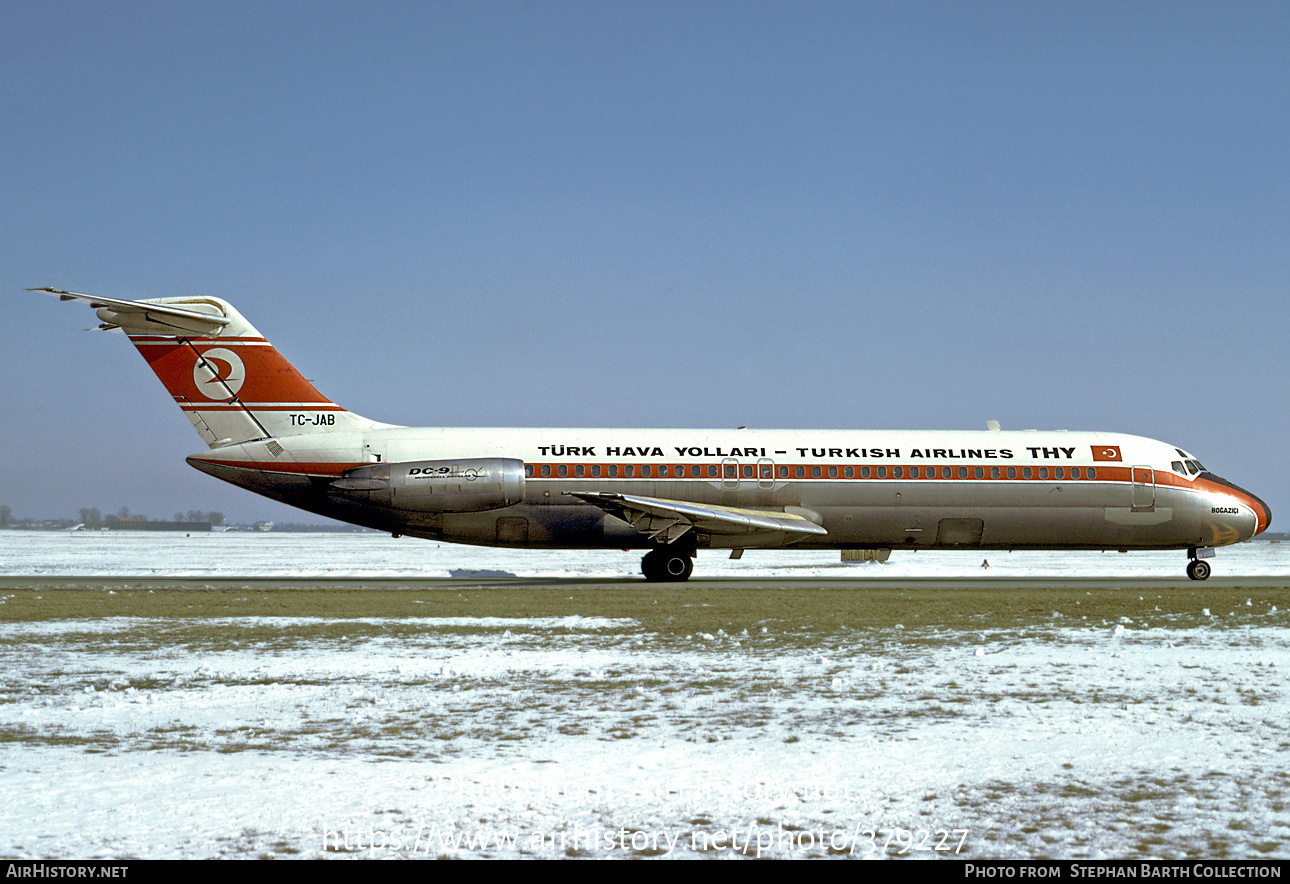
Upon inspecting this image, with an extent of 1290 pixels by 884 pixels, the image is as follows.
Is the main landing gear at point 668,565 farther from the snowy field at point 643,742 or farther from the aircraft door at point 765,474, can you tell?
the snowy field at point 643,742

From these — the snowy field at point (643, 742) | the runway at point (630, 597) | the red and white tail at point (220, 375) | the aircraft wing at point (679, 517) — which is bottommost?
the snowy field at point (643, 742)

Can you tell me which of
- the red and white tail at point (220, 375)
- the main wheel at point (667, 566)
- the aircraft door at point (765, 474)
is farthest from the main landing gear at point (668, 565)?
the red and white tail at point (220, 375)

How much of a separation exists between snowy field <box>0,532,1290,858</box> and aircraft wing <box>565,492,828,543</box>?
1088 cm

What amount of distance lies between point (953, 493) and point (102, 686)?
22.0 metres

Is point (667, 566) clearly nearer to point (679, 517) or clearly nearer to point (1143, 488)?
point (679, 517)

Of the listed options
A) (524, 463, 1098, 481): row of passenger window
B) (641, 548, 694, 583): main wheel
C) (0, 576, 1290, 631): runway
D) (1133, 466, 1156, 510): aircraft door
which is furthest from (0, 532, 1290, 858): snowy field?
(1133, 466, 1156, 510): aircraft door

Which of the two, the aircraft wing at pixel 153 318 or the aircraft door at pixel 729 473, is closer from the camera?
the aircraft wing at pixel 153 318

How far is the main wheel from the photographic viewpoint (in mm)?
25656

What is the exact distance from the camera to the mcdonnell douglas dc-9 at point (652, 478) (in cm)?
2562

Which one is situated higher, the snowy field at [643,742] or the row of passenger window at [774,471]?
the row of passenger window at [774,471]

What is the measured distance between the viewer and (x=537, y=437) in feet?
87.0

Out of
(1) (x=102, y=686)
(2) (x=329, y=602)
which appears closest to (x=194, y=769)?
(1) (x=102, y=686)

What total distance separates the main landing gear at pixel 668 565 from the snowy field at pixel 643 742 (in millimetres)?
11470

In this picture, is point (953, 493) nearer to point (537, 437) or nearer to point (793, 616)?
point (537, 437)
